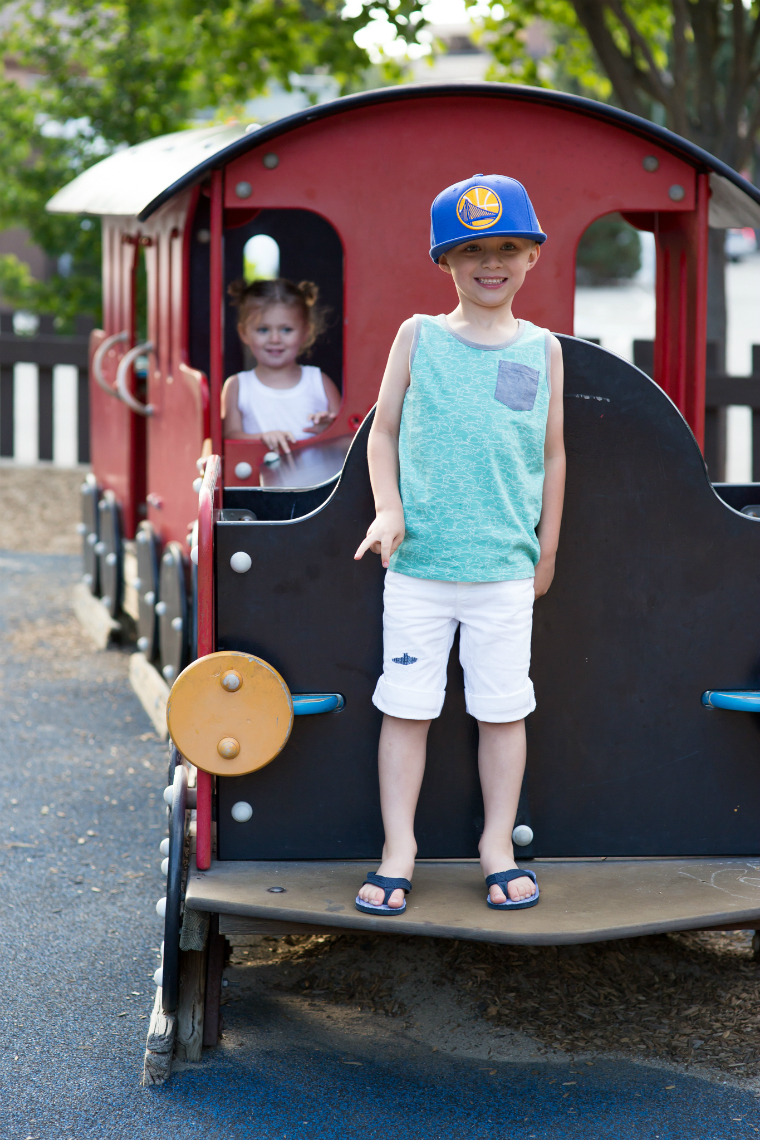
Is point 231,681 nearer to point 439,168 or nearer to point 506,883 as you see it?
point 506,883

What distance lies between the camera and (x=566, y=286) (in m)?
3.92

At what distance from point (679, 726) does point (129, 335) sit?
4.42 metres

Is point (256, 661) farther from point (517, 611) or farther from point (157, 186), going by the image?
point (157, 186)

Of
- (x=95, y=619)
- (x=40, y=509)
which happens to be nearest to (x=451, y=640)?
(x=95, y=619)

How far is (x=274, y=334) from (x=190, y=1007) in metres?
2.80

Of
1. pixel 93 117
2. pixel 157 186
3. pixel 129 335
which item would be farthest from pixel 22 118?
pixel 157 186

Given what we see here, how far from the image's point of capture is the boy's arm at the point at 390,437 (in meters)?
2.53

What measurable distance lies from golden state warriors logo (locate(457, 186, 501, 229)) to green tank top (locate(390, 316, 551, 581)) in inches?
8.9

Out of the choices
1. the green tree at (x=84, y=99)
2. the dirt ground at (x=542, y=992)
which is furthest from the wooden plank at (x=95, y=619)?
the green tree at (x=84, y=99)

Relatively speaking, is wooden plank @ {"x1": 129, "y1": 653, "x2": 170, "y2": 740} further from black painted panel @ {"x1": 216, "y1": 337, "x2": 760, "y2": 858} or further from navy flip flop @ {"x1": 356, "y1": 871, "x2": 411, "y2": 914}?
navy flip flop @ {"x1": 356, "y1": 871, "x2": 411, "y2": 914}

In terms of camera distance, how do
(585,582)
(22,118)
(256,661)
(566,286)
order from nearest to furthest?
(256,661), (585,582), (566,286), (22,118)

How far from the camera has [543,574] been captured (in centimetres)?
264

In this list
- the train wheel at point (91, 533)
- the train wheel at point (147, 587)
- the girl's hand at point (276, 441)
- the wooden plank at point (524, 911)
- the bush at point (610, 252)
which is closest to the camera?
the wooden plank at point (524, 911)

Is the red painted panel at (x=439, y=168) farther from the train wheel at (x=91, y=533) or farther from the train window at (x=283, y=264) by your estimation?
the train wheel at (x=91, y=533)
